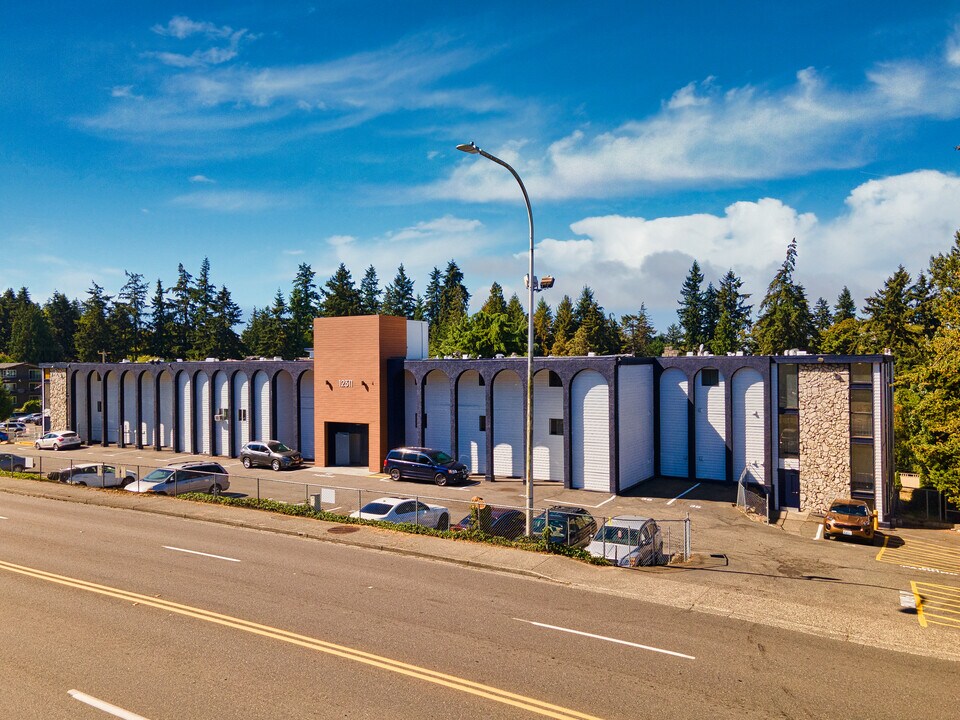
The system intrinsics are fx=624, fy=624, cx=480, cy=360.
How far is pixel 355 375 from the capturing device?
1556 inches

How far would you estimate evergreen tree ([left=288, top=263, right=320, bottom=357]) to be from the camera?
95125 mm

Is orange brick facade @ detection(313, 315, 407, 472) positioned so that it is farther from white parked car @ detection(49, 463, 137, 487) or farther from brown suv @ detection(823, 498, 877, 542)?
brown suv @ detection(823, 498, 877, 542)

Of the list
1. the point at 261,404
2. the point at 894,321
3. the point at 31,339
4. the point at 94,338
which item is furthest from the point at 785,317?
the point at 31,339

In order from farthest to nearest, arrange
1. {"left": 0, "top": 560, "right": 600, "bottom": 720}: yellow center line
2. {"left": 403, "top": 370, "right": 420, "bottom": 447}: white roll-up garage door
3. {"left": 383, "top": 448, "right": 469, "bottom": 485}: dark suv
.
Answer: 1. {"left": 403, "top": 370, "right": 420, "bottom": 447}: white roll-up garage door
2. {"left": 383, "top": 448, "right": 469, "bottom": 485}: dark suv
3. {"left": 0, "top": 560, "right": 600, "bottom": 720}: yellow center line

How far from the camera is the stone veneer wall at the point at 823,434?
30.5 meters

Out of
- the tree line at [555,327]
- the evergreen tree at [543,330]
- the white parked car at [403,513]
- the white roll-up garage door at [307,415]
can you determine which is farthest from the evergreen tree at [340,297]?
the white parked car at [403,513]

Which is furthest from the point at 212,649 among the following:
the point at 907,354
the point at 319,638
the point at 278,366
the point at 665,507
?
the point at 907,354

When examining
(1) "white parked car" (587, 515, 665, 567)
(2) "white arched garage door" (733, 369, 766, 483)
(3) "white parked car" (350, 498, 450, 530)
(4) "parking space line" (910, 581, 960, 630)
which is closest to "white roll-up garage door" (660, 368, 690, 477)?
(2) "white arched garage door" (733, 369, 766, 483)

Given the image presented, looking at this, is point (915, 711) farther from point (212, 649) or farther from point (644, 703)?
point (212, 649)

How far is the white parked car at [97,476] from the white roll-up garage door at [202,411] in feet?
50.4

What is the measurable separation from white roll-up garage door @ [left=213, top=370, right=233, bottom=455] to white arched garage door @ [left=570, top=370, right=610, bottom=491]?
26.3m

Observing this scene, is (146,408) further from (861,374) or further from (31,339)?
(31,339)

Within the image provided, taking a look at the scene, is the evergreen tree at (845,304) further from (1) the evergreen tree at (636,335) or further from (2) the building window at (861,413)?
(2) the building window at (861,413)

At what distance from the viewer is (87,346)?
9788 cm
